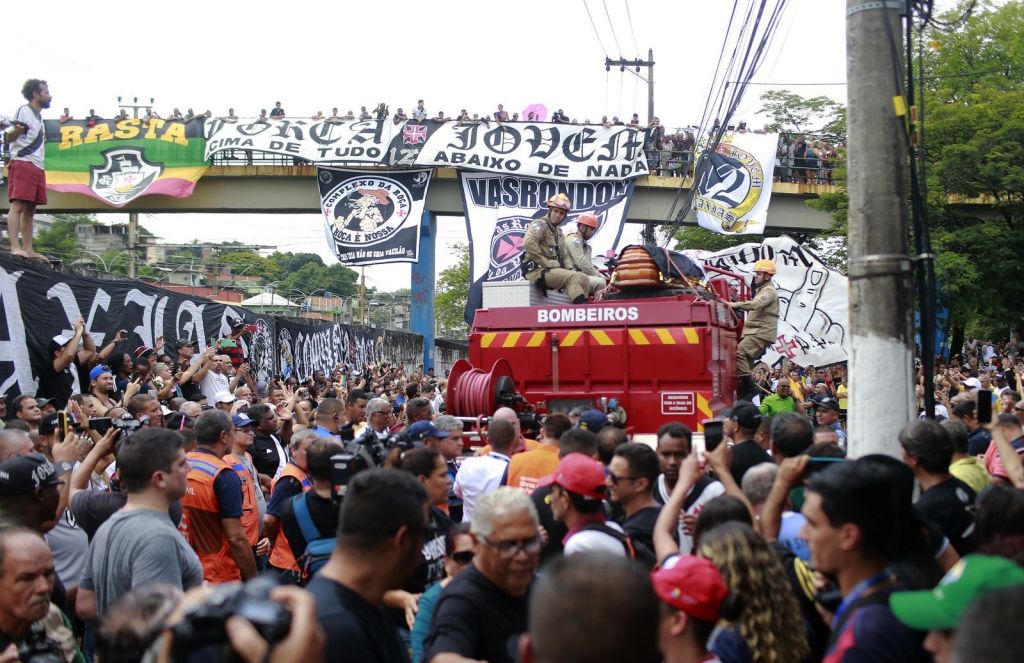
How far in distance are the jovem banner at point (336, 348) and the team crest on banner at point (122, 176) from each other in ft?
26.9

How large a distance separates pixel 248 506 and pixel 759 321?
22.0 ft

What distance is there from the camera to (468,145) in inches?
1147

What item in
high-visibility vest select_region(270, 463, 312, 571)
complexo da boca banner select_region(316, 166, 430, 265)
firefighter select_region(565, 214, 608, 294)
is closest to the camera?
high-visibility vest select_region(270, 463, 312, 571)

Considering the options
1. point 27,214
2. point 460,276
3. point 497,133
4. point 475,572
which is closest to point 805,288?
point 497,133

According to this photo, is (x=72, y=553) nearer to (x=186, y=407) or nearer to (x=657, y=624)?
(x=186, y=407)

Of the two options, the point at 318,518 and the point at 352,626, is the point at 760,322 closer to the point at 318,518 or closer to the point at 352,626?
the point at 318,518

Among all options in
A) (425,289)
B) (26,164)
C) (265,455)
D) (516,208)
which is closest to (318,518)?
(265,455)

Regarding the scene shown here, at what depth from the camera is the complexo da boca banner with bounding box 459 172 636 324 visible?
28.6 meters

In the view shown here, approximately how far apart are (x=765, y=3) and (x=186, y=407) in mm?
6580

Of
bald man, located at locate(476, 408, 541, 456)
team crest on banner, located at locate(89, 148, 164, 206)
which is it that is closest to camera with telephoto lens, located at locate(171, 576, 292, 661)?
bald man, located at locate(476, 408, 541, 456)

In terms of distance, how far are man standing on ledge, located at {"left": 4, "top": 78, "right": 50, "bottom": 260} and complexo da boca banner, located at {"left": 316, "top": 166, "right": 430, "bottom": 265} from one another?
16.8 m

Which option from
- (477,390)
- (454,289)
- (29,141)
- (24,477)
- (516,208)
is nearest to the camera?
(24,477)

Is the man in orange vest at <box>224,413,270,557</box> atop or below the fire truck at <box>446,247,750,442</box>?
below

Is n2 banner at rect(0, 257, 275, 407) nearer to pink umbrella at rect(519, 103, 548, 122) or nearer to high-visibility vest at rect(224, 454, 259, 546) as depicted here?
high-visibility vest at rect(224, 454, 259, 546)
